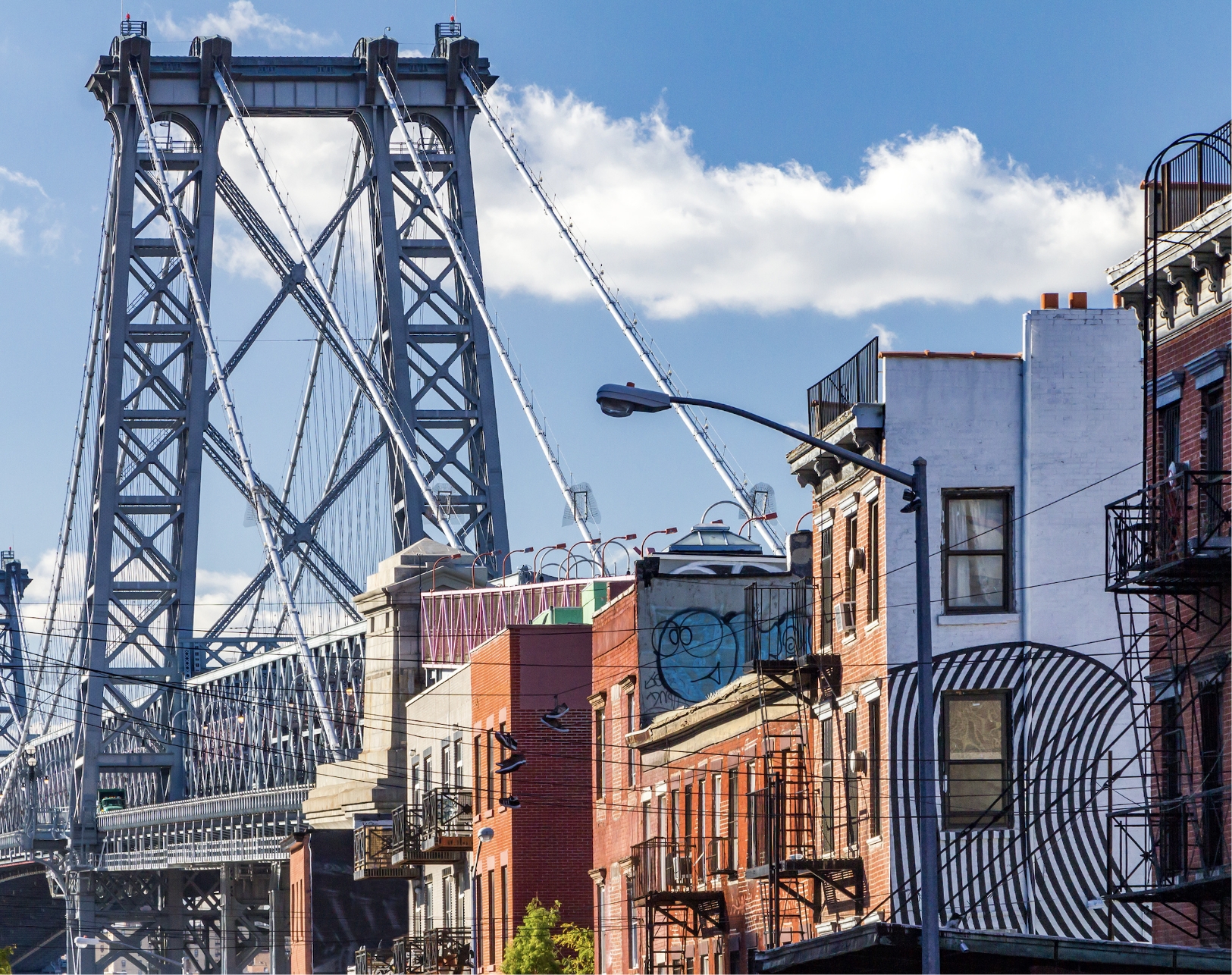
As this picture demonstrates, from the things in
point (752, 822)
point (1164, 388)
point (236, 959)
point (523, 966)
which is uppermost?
point (1164, 388)

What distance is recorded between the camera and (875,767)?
3619 cm

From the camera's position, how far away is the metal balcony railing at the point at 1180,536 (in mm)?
27969

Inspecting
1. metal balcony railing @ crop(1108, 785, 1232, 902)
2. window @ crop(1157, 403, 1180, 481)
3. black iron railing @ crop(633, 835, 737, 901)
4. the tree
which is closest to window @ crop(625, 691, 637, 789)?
the tree

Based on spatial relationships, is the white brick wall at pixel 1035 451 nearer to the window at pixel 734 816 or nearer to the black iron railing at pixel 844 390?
the black iron railing at pixel 844 390

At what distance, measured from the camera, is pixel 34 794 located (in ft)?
462

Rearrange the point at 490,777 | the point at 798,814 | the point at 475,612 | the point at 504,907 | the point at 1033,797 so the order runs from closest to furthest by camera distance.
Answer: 1. the point at 1033,797
2. the point at 798,814
3. the point at 504,907
4. the point at 490,777
5. the point at 475,612

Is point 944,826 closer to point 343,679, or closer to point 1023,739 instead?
point 1023,739

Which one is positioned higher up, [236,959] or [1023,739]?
[1023,739]

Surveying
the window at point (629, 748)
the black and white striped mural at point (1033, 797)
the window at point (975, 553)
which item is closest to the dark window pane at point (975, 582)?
the window at point (975, 553)

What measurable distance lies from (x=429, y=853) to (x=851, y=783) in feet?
86.5

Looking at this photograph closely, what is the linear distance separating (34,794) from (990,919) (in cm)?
11272

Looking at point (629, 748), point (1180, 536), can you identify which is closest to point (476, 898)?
point (629, 748)

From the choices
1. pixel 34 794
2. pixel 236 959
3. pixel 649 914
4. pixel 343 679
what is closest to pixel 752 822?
pixel 649 914

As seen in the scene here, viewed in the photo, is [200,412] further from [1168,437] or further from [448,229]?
[1168,437]
